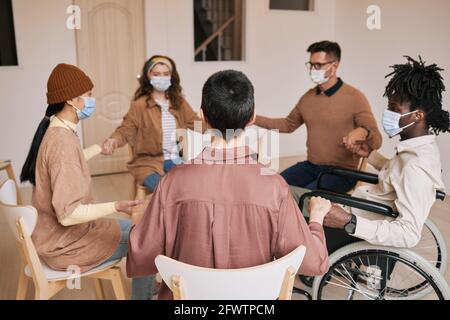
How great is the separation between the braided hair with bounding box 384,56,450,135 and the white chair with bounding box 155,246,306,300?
0.92 meters

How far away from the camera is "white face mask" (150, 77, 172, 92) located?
8.59 ft

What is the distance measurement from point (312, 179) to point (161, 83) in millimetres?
1077

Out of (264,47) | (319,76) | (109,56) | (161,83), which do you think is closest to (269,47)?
(264,47)

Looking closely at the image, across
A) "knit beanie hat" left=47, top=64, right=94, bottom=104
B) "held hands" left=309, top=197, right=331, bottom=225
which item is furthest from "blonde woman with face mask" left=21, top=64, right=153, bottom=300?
"held hands" left=309, top=197, right=331, bottom=225

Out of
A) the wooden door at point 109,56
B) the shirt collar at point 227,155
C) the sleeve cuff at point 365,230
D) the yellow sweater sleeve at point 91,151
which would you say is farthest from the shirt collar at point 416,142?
the wooden door at point 109,56

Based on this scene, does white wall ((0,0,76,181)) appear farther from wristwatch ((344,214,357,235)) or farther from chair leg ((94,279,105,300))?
wristwatch ((344,214,357,235))

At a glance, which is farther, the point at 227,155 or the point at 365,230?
the point at 365,230

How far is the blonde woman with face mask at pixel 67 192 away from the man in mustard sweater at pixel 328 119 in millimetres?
1222

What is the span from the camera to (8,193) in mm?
1665

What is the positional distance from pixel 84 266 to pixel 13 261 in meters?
1.18

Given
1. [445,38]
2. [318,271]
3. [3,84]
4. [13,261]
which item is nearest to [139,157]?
[13,261]

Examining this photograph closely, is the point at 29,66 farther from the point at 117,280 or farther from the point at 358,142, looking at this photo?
the point at 358,142

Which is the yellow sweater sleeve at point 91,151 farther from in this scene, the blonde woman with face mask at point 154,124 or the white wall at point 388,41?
the white wall at point 388,41

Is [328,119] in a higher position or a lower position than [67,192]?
higher
